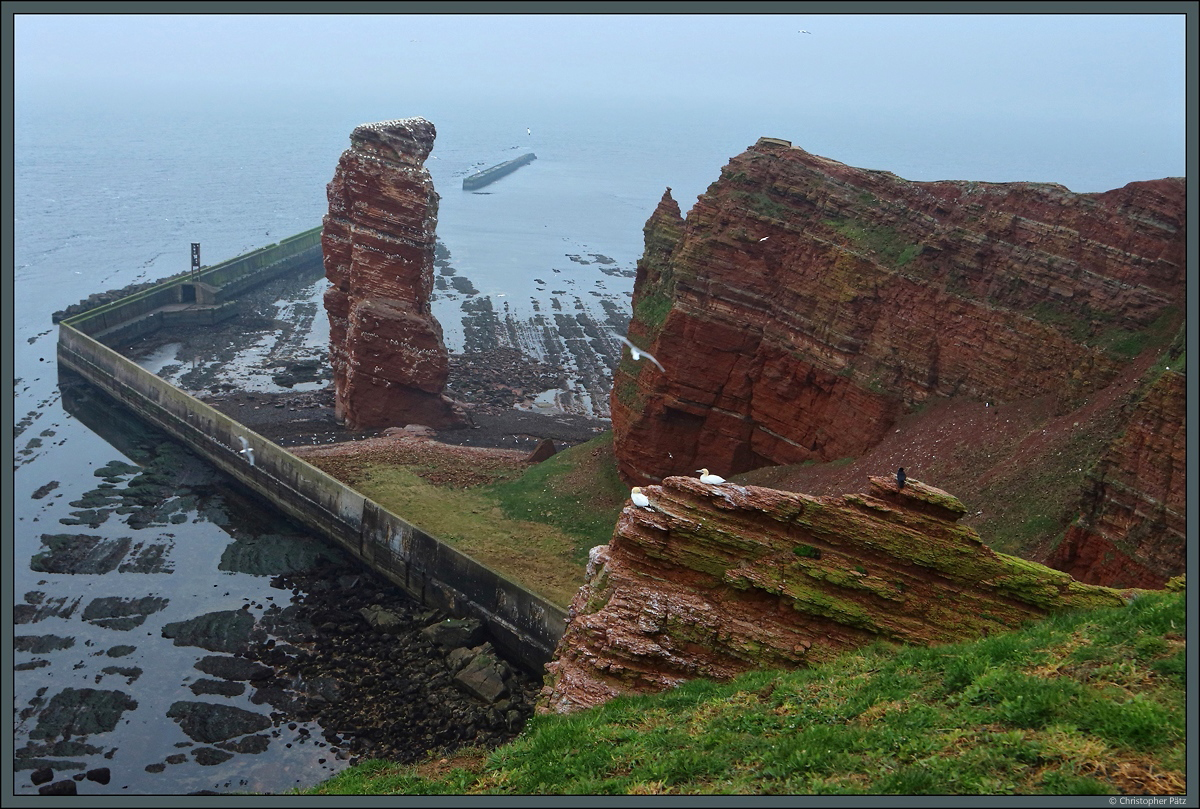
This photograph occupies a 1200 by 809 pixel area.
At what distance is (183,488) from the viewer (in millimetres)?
41781

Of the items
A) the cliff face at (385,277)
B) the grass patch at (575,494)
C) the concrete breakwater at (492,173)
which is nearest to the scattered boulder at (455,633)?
the grass patch at (575,494)

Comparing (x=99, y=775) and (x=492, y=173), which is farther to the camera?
(x=492, y=173)

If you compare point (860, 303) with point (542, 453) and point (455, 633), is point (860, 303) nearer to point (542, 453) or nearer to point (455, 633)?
point (542, 453)

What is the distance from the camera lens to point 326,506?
1478 inches

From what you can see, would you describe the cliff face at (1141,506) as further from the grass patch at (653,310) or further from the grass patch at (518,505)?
the grass patch at (653,310)

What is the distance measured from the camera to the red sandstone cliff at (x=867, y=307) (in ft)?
90.9

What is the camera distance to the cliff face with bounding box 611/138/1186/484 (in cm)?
2794

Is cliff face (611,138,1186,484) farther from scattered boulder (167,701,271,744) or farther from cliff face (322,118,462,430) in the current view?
scattered boulder (167,701,271,744)

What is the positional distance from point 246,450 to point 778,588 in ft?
96.5

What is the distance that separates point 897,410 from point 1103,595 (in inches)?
620

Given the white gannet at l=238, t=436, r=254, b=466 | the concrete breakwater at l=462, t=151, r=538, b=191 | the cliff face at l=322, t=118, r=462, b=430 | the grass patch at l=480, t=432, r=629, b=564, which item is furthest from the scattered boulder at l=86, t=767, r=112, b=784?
the concrete breakwater at l=462, t=151, r=538, b=191

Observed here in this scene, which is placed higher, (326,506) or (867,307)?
(867,307)

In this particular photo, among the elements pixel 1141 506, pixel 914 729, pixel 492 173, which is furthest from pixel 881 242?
pixel 492 173

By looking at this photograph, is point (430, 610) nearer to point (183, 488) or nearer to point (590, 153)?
point (183, 488)
